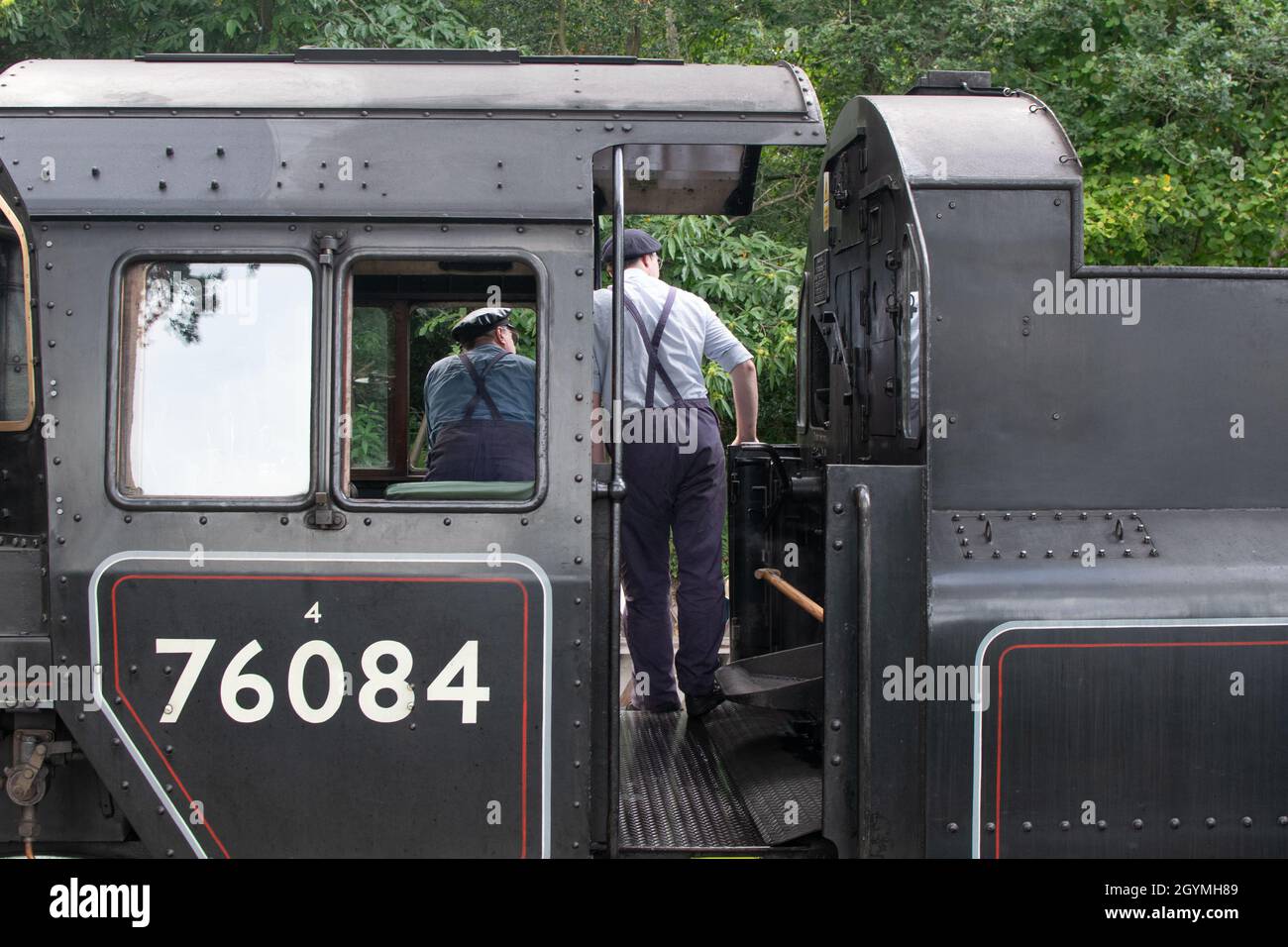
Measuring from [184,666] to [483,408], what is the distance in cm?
113

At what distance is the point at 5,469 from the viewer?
3734 mm

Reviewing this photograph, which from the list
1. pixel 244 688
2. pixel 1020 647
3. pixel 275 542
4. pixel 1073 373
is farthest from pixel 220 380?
pixel 1073 373

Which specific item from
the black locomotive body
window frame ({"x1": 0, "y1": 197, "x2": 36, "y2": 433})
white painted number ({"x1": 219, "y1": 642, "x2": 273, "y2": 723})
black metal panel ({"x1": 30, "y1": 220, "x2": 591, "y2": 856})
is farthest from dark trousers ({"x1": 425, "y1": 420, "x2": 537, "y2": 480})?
window frame ({"x1": 0, "y1": 197, "x2": 36, "y2": 433})

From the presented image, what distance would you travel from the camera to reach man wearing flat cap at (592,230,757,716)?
13.7 feet

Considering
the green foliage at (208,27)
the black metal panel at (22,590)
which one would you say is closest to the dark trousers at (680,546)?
the black metal panel at (22,590)

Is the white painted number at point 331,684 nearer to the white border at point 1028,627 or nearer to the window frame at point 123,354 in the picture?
the window frame at point 123,354

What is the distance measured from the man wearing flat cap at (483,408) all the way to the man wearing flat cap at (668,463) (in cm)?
38

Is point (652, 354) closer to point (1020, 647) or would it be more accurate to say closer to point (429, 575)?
point (429, 575)

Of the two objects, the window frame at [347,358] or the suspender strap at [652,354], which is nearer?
the window frame at [347,358]

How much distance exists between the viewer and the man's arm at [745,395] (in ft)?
14.5

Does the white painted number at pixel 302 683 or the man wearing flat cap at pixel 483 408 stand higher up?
the man wearing flat cap at pixel 483 408

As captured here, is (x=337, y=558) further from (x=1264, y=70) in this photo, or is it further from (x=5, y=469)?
(x=1264, y=70)

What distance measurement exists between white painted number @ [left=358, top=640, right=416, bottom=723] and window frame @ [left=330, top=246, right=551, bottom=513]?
37cm

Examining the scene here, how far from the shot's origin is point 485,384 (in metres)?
3.75
